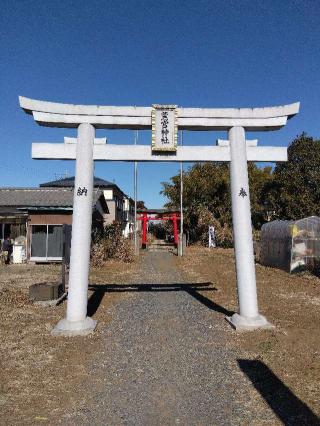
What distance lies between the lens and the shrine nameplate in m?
8.84

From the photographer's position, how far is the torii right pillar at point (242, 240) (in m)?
8.61

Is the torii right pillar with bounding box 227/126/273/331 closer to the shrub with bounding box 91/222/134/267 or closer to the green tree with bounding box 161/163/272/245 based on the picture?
the shrub with bounding box 91/222/134/267

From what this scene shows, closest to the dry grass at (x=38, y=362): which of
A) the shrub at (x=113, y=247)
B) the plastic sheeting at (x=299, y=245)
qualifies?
the plastic sheeting at (x=299, y=245)

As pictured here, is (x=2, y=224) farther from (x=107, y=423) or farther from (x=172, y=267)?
(x=107, y=423)

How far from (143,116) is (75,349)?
525 cm

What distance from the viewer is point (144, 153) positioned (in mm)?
8930

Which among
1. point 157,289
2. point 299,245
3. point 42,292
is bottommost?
point 157,289

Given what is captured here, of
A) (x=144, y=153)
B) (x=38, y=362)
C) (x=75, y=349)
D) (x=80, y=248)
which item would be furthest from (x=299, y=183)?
(x=38, y=362)

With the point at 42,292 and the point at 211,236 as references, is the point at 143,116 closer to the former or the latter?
the point at 42,292

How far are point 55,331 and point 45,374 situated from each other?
2136 millimetres

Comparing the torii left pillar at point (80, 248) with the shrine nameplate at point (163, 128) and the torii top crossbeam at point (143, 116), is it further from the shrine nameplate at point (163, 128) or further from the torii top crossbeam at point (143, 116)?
the shrine nameplate at point (163, 128)

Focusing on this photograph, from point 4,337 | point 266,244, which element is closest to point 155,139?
point 4,337

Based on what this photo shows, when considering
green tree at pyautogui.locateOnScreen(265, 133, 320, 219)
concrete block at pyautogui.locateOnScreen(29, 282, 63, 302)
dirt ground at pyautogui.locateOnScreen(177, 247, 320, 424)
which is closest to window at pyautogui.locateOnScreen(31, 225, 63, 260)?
dirt ground at pyautogui.locateOnScreen(177, 247, 320, 424)

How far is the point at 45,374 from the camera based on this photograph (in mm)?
5816
